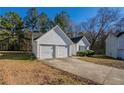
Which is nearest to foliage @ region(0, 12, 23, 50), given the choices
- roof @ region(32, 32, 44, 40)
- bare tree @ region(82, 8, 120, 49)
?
roof @ region(32, 32, 44, 40)

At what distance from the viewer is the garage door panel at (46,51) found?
14.7 metres

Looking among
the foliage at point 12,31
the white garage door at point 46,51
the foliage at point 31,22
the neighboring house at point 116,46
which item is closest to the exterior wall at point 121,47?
the neighboring house at point 116,46

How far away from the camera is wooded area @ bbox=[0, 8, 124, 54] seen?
10.5m

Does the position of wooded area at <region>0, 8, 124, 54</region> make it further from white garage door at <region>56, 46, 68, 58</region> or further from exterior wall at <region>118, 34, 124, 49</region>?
exterior wall at <region>118, 34, 124, 49</region>

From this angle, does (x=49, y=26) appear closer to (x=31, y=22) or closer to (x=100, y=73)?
(x=31, y=22)

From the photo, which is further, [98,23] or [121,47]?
[121,47]

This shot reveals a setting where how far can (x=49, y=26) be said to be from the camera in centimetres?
1384

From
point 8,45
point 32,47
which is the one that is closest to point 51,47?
point 32,47

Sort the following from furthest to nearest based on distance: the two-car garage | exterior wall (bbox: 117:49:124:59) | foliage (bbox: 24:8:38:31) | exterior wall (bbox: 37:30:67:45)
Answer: exterior wall (bbox: 117:49:124:59) < exterior wall (bbox: 37:30:67:45) < the two-car garage < foliage (bbox: 24:8:38:31)

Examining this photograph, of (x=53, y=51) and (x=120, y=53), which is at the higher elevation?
(x=53, y=51)

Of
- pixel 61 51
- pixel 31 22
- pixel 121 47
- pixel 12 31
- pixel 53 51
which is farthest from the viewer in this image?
pixel 121 47

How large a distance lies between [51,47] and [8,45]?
3.72 meters

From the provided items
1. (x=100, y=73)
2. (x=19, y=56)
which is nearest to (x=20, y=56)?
(x=19, y=56)
